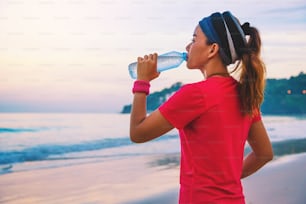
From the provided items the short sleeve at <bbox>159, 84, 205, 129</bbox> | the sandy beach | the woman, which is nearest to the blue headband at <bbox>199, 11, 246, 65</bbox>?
the woman

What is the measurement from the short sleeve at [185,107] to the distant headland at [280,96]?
0.60 m

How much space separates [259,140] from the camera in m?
1.05

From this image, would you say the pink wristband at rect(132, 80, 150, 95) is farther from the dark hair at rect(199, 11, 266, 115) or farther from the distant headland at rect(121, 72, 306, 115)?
the distant headland at rect(121, 72, 306, 115)

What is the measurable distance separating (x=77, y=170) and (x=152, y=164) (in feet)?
1.71

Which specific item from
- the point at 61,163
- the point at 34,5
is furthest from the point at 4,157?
the point at 34,5

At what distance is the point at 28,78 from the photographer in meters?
4.08

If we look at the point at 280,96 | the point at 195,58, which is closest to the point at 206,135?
the point at 195,58

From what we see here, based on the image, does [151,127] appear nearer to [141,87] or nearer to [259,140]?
[141,87]

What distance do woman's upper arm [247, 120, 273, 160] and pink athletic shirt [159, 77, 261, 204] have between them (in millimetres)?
113

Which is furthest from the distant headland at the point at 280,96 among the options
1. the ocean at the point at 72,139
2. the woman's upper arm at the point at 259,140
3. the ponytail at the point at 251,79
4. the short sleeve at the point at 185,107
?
the short sleeve at the point at 185,107

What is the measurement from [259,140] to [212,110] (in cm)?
20

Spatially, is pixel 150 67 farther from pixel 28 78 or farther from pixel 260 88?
pixel 28 78

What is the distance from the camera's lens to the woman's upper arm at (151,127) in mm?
885

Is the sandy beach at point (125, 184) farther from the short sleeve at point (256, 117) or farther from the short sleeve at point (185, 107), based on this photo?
the short sleeve at point (185, 107)
